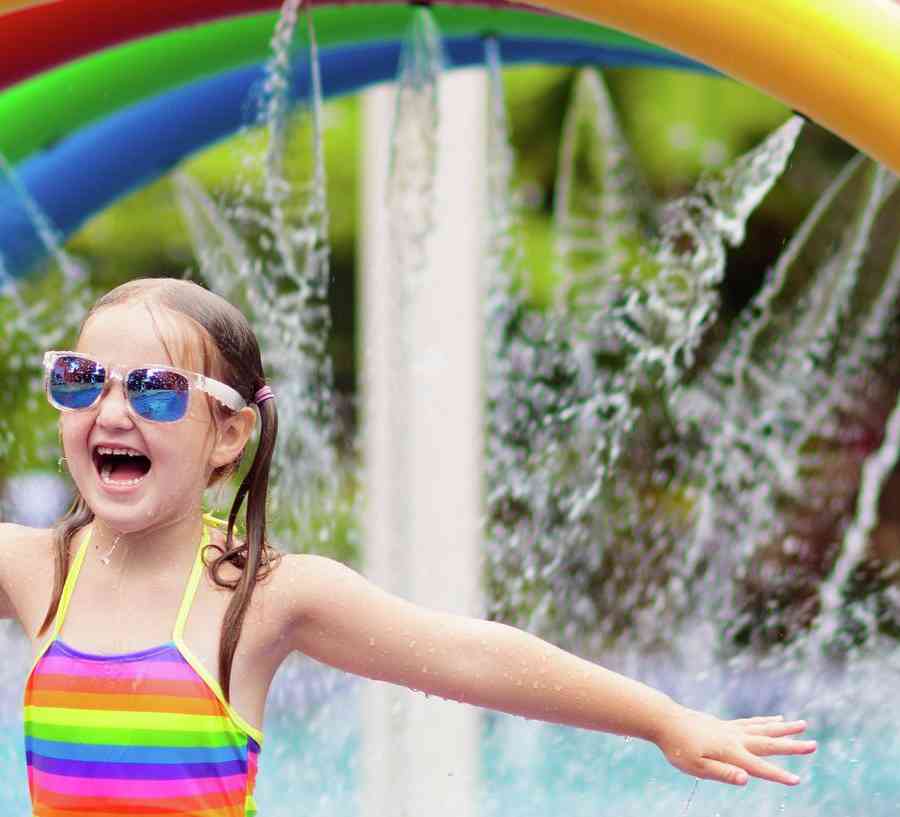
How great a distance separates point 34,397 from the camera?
20.1 feet

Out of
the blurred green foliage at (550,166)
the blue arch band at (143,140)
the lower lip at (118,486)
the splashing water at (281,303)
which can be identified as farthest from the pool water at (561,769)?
the blurred green foliage at (550,166)

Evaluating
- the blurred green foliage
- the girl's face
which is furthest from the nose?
the blurred green foliage

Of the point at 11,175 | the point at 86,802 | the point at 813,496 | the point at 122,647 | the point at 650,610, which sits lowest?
the point at 86,802

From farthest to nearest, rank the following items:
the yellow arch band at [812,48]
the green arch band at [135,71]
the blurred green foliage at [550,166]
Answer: the blurred green foliage at [550,166] → the green arch band at [135,71] → the yellow arch band at [812,48]

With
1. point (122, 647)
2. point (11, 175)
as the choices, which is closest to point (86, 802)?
point (122, 647)

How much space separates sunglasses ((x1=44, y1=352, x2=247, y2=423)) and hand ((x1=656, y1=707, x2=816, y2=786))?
0.81 m

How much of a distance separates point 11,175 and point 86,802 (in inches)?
104

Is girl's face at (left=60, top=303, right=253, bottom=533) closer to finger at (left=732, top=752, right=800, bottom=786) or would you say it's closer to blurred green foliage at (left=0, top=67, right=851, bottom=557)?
finger at (left=732, top=752, right=800, bottom=786)

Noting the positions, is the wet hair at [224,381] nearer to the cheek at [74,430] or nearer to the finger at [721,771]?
the cheek at [74,430]

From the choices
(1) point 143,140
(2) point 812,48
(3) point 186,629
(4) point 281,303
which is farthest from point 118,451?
(4) point 281,303

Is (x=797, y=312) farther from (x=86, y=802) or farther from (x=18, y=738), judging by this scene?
(x=86, y=802)

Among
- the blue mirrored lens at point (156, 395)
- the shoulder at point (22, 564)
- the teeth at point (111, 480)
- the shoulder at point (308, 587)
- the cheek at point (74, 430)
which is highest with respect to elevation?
the blue mirrored lens at point (156, 395)

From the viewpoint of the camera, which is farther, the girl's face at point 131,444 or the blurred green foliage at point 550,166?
the blurred green foliage at point 550,166

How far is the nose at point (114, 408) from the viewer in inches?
82.1
